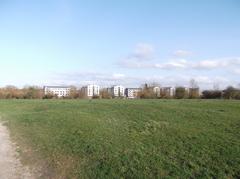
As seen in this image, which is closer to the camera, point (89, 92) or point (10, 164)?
point (10, 164)

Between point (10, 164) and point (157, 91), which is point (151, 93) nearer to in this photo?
point (157, 91)

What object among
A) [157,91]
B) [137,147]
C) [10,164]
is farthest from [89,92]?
[10,164]

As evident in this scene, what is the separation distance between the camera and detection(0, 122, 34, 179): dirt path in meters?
12.5

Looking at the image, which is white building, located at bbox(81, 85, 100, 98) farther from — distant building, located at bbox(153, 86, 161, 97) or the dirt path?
the dirt path

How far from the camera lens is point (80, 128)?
20438 millimetres

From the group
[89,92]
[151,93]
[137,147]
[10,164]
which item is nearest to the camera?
[10,164]

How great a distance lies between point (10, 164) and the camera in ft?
45.9

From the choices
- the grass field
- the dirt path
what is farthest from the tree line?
the dirt path

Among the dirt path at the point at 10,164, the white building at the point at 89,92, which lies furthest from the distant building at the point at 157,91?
the dirt path at the point at 10,164

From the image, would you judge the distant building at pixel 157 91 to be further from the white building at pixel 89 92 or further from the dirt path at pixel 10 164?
the dirt path at pixel 10 164

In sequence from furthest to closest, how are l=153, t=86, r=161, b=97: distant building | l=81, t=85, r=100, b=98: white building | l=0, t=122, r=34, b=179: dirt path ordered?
l=81, t=85, r=100, b=98: white building → l=153, t=86, r=161, b=97: distant building → l=0, t=122, r=34, b=179: dirt path

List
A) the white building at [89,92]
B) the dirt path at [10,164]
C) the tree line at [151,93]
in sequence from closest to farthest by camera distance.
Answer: the dirt path at [10,164] → the tree line at [151,93] → the white building at [89,92]

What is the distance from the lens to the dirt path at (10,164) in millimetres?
12453

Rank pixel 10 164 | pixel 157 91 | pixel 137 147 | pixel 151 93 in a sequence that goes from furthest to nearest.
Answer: pixel 157 91
pixel 151 93
pixel 137 147
pixel 10 164
